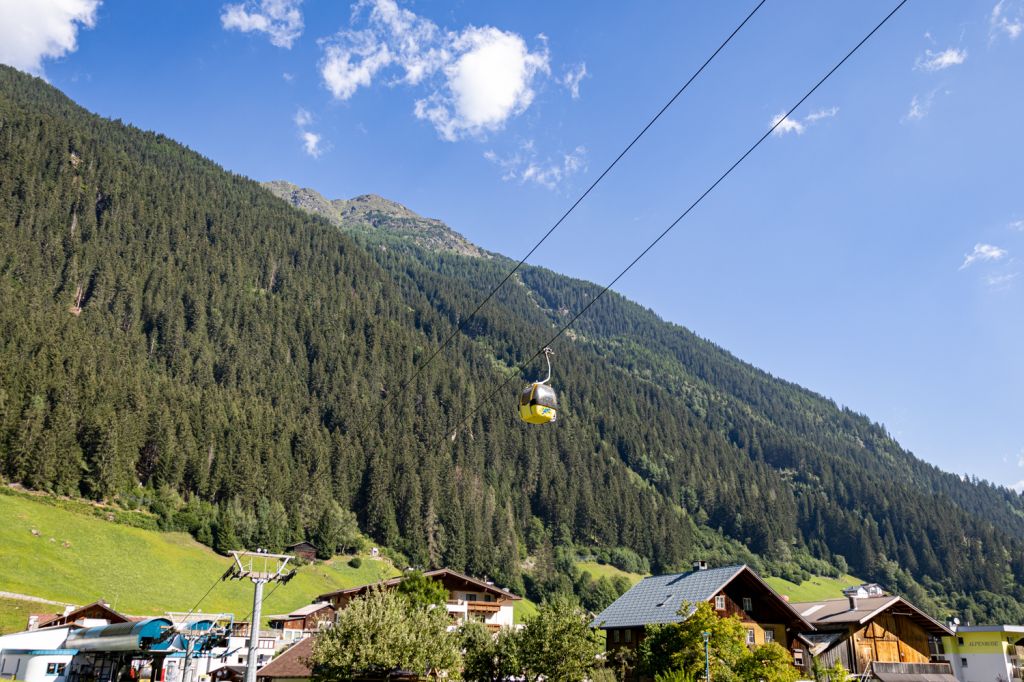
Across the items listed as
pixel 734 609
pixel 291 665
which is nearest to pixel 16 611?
pixel 291 665

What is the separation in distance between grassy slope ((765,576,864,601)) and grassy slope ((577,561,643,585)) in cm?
3366

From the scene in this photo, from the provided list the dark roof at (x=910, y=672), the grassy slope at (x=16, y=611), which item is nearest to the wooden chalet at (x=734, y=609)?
the dark roof at (x=910, y=672)

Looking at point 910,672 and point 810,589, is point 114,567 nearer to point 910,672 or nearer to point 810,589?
point 910,672

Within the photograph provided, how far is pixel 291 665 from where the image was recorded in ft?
175

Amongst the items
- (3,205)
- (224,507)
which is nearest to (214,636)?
(224,507)

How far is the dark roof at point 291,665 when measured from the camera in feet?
170

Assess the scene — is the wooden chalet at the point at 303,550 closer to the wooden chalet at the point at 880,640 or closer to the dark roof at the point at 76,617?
the dark roof at the point at 76,617

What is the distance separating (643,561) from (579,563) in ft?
64.3

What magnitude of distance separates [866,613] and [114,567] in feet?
271

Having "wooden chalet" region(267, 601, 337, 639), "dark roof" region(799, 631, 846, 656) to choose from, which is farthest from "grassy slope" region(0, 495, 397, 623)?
"dark roof" region(799, 631, 846, 656)

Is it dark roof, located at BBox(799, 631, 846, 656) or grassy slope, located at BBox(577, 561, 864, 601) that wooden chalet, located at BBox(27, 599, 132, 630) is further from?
grassy slope, located at BBox(577, 561, 864, 601)

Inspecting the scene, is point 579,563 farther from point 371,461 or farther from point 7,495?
point 7,495

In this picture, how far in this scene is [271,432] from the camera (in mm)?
159750

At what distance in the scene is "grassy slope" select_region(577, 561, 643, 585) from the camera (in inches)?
6378
